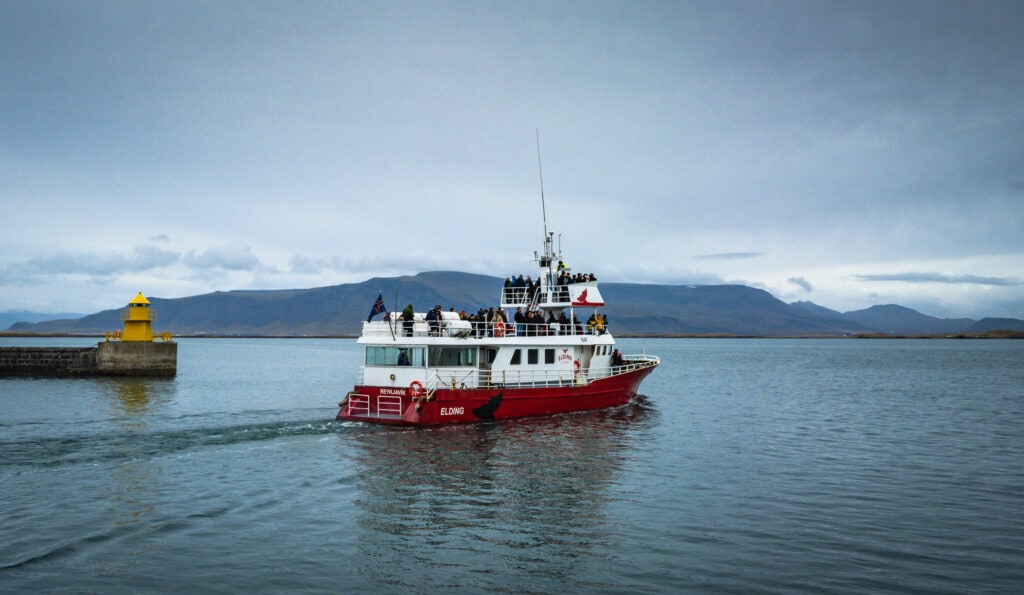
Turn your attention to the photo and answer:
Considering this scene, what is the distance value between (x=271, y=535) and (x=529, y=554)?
19.3ft

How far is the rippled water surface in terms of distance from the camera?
1301 cm

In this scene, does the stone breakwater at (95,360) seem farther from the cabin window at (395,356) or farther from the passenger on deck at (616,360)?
the passenger on deck at (616,360)

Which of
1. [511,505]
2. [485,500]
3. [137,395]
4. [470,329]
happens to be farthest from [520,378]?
[137,395]

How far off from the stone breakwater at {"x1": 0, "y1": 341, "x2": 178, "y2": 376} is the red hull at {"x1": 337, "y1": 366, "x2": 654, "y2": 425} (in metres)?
34.4

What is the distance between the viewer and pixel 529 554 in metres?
14.2

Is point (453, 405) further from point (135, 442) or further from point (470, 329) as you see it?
point (135, 442)

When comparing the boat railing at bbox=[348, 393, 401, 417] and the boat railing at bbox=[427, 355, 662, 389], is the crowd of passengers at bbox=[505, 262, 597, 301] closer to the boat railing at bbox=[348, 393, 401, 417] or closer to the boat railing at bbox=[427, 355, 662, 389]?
the boat railing at bbox=[427, 355, 662, 389]

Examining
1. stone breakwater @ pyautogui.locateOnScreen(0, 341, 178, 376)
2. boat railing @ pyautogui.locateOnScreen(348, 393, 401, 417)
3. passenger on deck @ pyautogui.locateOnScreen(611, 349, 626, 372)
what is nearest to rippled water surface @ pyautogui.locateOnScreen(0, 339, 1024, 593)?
boat railing @ pyautogui.locateOnScreen(348, 393, 401, 417)

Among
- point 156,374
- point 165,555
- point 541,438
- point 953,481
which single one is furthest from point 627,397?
point 156,374

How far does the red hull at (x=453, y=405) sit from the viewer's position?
29.2m

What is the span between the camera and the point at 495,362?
32.2m

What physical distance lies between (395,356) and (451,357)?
256 centimetres

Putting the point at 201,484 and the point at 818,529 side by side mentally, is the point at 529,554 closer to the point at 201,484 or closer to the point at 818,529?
the point at 818,529

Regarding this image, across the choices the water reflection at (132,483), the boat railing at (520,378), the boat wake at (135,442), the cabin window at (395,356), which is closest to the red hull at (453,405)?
the boat railing at (520,378)
